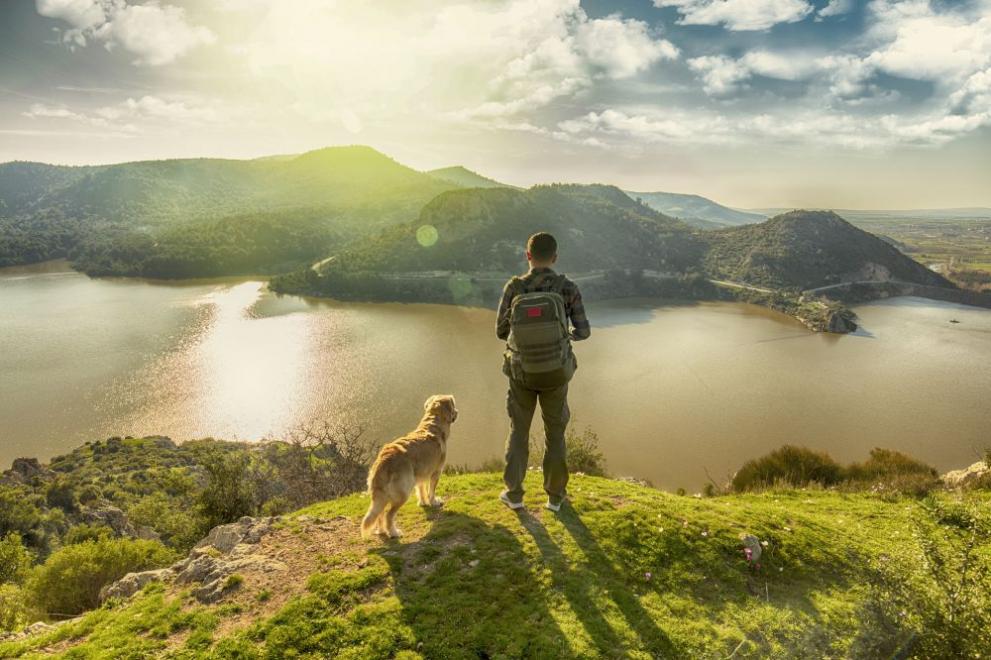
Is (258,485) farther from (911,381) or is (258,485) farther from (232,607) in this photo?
(911,381)

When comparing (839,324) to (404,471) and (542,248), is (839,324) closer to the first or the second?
(542,248)

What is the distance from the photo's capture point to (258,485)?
1672cm

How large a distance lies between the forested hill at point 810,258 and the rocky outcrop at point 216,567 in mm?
111981

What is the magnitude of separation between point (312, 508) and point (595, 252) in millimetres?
111234

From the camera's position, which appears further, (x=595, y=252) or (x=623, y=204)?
(x=623, y=204)

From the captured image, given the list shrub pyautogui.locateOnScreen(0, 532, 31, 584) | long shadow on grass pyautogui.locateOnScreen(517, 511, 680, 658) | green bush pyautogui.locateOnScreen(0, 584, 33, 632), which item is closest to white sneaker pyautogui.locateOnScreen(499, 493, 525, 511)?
long shadow on grass pyautogui.locateOnScreen(517, 511, 680, 658)

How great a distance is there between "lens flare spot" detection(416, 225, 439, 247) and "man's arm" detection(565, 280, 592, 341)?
103m

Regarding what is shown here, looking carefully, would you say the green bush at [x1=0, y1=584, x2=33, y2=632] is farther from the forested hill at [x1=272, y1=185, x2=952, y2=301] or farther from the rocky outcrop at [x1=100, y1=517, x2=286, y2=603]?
the forested hill at [x1=272, y1=185, x2=952, y2=301]

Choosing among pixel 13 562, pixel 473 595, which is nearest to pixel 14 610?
pixel 473 595

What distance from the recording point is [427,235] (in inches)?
4240

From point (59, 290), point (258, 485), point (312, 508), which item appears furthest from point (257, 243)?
point (312, 508)

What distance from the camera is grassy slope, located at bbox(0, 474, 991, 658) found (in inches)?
163

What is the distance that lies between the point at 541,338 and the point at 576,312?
2.44ft

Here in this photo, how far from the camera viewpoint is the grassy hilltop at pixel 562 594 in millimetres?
4039
